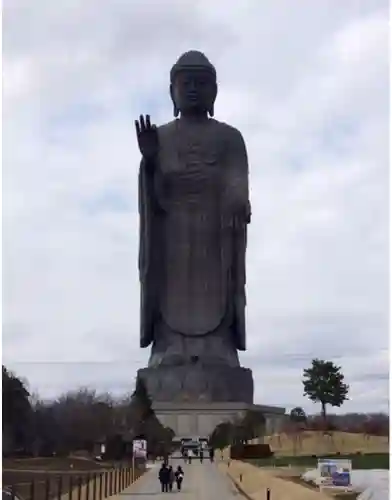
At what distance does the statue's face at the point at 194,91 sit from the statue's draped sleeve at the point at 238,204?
92 centimetres

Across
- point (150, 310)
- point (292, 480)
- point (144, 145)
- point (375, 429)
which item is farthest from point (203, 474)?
→ point (150, 310)

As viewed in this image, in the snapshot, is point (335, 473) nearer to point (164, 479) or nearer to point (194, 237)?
point (164, 479)

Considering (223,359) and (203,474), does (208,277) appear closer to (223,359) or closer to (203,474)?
(223,359)

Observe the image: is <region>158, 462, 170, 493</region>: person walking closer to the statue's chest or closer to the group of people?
the group of people

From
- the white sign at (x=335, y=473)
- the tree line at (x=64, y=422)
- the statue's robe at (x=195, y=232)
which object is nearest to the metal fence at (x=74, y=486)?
the tree line at (x=64, y=422)

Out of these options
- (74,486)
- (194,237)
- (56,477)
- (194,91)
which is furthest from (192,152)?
(56,477)

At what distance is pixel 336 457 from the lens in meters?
11.2

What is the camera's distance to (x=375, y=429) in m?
12.6

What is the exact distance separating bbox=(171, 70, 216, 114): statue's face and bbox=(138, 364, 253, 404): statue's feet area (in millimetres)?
5982

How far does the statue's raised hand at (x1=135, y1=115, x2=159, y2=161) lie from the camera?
1752 centimetres

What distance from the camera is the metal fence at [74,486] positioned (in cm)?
810

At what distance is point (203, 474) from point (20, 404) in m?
2.43

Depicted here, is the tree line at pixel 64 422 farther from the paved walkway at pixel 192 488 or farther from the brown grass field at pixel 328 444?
the brown grass field at pixel 328 444

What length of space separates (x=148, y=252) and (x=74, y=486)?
12.9 m
